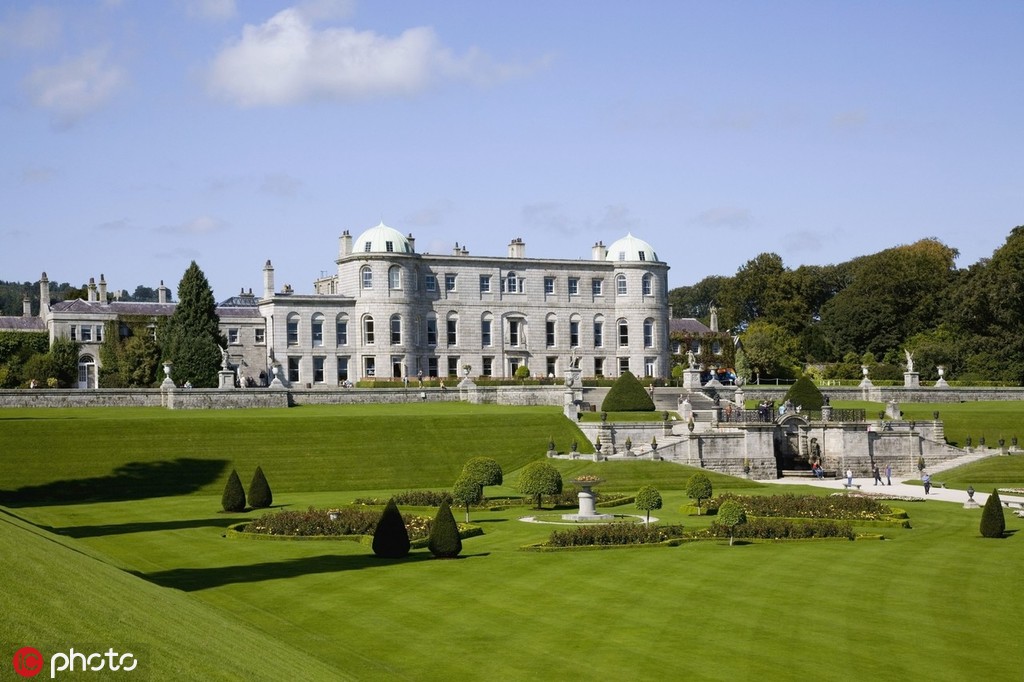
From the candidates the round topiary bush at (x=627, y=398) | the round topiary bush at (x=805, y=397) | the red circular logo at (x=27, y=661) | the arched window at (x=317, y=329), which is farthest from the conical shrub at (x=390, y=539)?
the arched window at (x=317, y=329)

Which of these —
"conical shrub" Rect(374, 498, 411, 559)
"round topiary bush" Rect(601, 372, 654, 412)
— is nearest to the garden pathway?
"round topiary bush" Rect(601, 372, 654, 412)

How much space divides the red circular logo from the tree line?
90958 millimetres

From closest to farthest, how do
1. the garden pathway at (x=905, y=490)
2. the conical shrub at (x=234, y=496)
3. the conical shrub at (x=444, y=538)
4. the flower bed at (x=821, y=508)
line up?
the conical shrub at (x=444, y=538), the flower bed at (x=821, y=508), the conical shrub at (x=234, y=496), the garden pathway at (x=905, y=490)

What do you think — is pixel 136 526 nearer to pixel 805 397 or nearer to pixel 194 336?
pixel 194 336

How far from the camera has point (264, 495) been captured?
47.4 meters

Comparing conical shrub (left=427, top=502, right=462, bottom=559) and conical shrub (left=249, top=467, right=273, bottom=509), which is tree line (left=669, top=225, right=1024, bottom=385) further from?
conical shrub (left=427, top=502, right=462, bottom=559)

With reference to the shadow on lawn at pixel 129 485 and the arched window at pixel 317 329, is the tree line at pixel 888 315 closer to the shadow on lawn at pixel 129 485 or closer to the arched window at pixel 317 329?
the arched window at pixel 317 329

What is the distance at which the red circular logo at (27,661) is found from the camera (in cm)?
1409

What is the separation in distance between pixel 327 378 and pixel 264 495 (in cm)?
4619

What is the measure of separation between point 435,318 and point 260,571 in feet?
210

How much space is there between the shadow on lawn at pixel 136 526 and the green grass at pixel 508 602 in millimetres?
115

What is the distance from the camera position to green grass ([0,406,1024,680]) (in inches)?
794

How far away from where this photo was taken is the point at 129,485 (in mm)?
53562

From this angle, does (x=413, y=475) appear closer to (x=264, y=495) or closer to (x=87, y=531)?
(x=264, y=495)
